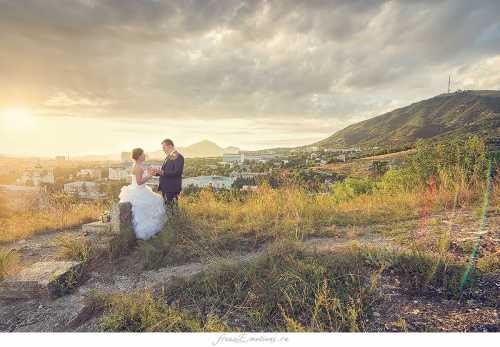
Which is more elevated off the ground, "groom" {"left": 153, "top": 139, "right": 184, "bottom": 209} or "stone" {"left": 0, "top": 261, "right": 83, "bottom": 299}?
"groom" {"left": 153, "top": 139, "right": 184, "bottom": 209}

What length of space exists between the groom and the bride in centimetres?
44

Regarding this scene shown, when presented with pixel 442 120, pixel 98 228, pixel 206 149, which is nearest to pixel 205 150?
pixel 206 149

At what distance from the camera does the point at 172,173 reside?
553 centimetres

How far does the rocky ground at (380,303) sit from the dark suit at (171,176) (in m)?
1.53

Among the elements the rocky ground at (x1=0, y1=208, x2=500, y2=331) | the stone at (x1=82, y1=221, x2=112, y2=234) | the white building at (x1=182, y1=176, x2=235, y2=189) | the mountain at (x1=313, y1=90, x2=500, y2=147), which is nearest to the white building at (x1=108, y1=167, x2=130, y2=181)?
the stone at (x1=82, y1=221, x2=112, y2=234)

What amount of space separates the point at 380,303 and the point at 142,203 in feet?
13.0

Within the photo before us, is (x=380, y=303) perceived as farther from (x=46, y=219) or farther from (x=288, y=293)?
(x=46, y=219)

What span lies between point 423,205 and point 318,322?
4.69 m

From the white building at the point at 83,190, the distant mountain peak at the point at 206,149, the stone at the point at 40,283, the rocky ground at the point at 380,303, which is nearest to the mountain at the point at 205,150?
the distant mountain peak at the point at 206,149

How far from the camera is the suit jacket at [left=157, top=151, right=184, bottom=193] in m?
5.54

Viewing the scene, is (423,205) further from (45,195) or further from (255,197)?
(45,195)

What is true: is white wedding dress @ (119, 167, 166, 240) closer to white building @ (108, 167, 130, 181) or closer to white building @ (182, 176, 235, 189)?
white building @ (108, 167, 130, 181)

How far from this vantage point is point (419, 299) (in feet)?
7.77

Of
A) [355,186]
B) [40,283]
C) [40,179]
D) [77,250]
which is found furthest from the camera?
[355,186]
